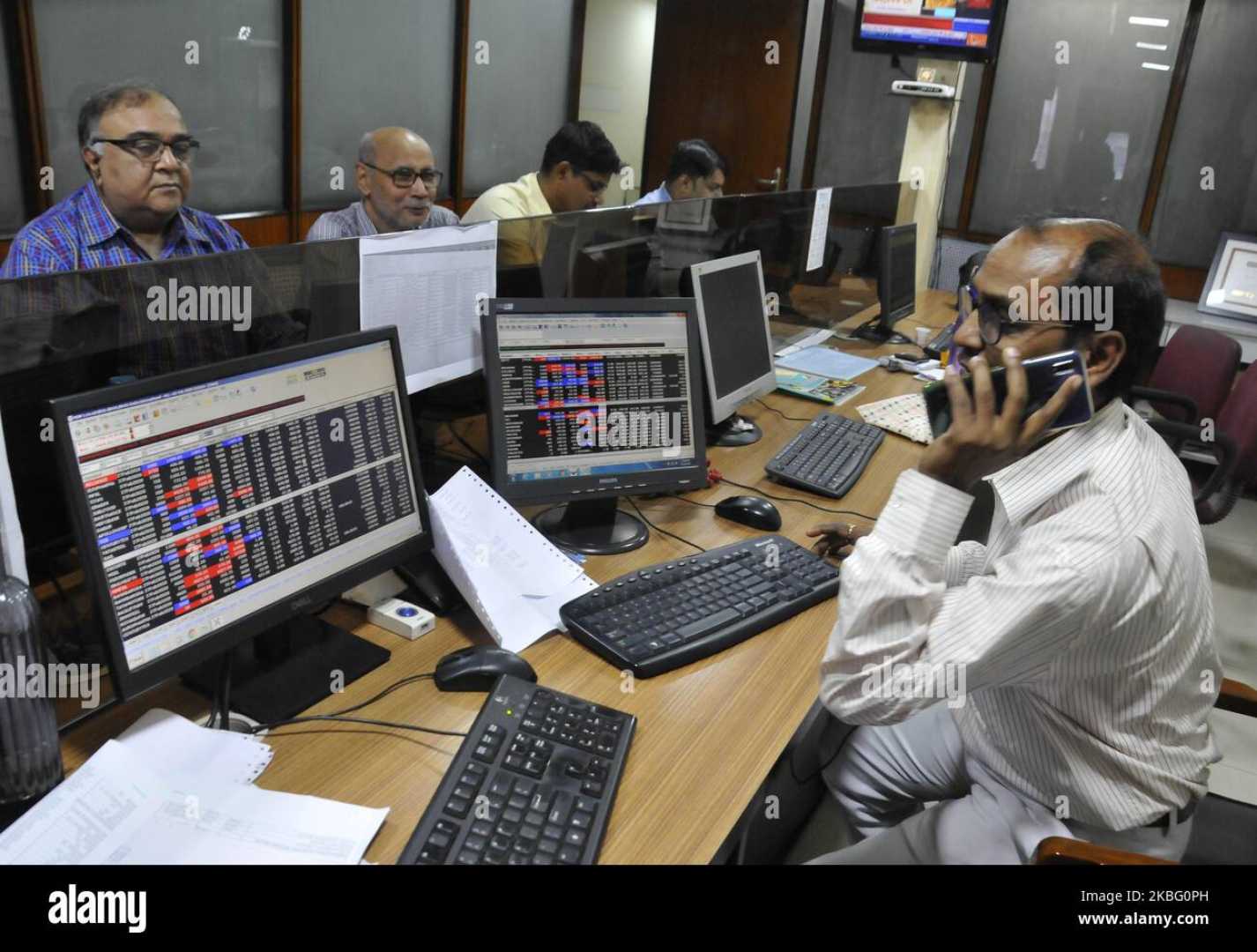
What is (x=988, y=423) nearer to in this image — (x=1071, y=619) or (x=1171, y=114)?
(x=1071, y=619)

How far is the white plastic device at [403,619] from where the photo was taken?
138 centimetres

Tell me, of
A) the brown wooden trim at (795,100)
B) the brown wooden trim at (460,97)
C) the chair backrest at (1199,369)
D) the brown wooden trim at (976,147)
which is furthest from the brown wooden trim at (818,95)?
the chair backrest at (1199,369)

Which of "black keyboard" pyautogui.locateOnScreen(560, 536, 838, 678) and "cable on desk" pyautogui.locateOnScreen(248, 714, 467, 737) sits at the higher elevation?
"black keyboard" pyautogui.locateOnScreen(560, 536, 838, 678)

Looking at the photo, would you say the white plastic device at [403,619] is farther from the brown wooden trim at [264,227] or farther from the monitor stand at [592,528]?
the brown wooden trim at [264,227]

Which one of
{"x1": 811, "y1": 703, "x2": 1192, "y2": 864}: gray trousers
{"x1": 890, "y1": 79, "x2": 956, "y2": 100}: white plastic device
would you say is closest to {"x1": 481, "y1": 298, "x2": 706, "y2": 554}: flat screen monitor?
{"x1": 811, "y1": 703, "x2": 1192, "y2": 864}: gray trousers

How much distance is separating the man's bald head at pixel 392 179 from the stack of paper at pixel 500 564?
168cm

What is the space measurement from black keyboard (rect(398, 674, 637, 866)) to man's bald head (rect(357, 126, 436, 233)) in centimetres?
210

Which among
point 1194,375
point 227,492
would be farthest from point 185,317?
point 1194,375

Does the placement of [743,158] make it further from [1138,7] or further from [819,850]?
[819,850]

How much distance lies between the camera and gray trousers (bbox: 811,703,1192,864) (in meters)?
1.33

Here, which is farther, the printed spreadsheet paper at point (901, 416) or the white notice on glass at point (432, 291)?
the printed spreadsheet paper at point (901, 416)

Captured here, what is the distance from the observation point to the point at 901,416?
8.75ft

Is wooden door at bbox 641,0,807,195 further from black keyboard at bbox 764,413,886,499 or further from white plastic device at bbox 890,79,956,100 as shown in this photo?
black keyboard at bbox 764,413,886,499

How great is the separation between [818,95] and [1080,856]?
5731 mm
